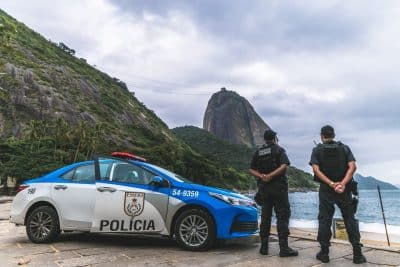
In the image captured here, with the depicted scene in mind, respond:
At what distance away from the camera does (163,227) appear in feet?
23.3

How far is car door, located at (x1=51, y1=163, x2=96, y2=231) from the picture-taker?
7.43 m

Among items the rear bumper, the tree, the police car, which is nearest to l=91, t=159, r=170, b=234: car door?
the police car

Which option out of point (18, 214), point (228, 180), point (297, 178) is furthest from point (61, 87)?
point (297, 178)

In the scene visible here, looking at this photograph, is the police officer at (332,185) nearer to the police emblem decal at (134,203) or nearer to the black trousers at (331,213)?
the black trousers at (331,213)

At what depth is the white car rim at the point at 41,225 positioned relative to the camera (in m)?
7.69

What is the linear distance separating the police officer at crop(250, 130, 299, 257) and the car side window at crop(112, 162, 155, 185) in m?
1.87

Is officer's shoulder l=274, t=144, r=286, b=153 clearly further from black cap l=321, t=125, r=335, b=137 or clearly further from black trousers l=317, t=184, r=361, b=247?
black trousers l=317, t=184, r=361, b=247

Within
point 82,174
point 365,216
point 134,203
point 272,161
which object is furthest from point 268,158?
point 365,216

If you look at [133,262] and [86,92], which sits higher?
[86,92]

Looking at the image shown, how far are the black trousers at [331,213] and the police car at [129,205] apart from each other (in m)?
1.34

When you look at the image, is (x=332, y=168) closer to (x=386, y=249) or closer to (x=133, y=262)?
(x=386, y=249)

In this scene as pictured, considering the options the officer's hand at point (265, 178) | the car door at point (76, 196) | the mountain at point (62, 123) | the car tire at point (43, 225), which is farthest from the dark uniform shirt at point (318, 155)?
the mountain at point (62, 123)

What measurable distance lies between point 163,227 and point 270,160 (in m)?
2.06

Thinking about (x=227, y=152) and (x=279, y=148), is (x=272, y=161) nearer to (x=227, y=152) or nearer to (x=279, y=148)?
(x=279, y=148)
